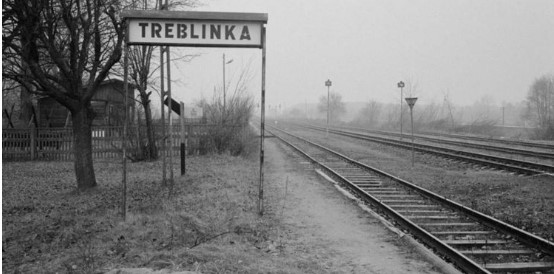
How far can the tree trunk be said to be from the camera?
1026cm

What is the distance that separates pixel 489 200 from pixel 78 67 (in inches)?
401

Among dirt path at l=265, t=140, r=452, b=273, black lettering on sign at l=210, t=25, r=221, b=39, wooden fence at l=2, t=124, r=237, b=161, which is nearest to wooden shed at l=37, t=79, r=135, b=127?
wooden fence at l=2, t=124, r=237, b=161

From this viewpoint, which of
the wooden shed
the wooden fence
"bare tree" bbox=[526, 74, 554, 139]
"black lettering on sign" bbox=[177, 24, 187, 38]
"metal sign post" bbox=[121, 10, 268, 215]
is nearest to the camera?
"metal sign post" bbox=[121, 10, 268, 215]

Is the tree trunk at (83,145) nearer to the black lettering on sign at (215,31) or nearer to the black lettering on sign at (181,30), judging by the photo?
the black lettering on sign at (181,30)

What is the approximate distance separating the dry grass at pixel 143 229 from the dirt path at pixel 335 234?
1.24 ft

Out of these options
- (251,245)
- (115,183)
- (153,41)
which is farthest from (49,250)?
(115,183)

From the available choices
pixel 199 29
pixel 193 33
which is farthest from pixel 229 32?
pixel 193 33

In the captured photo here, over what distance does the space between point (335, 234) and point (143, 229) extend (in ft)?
10.7

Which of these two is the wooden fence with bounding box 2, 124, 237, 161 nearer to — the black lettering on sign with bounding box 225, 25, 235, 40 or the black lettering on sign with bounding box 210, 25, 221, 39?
the black lettering on sign with bounding box 210, 25, 221, 39

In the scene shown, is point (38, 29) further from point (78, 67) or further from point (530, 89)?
point (530, 89)

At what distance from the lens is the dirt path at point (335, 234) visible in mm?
5715

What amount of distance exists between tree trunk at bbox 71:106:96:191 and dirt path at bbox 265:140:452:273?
4574mm

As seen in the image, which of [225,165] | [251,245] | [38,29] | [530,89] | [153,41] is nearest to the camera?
[251,245]

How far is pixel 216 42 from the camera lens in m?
7.71
